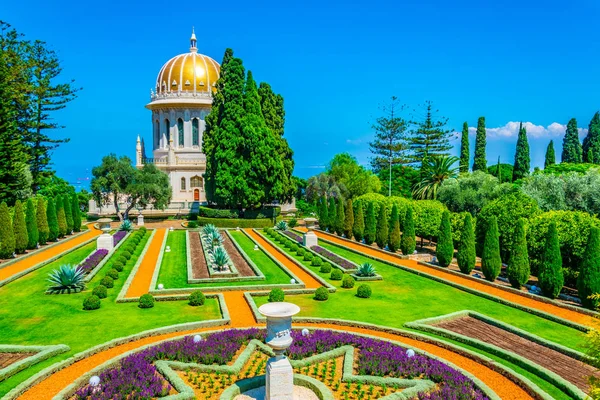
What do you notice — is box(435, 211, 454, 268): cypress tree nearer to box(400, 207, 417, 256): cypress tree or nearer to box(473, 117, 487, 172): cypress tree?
box(400, 207, 417, 256): cypress tree

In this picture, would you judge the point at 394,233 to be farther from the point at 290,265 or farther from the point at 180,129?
the point at 180,129

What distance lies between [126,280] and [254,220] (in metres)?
22.8

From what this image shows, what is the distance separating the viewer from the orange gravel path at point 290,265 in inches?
800

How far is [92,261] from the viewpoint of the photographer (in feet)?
76.5

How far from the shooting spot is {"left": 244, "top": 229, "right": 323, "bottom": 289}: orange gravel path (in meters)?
20.3

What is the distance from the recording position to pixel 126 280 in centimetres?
1988

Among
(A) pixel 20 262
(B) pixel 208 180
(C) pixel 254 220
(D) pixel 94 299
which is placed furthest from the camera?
(B) pixel 208 180

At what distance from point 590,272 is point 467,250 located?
19.6 ft

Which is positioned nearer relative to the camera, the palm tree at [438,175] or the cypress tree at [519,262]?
the cypress tree at [519,262]

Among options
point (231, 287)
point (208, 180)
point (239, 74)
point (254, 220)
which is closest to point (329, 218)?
point (254, 220)

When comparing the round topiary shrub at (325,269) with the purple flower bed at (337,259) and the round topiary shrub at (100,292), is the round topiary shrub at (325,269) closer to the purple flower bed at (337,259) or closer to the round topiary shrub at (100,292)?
the purple flower bed at (337,259)

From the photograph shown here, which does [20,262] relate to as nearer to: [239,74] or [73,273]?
[73,273]

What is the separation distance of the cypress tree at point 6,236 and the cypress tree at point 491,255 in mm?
25018

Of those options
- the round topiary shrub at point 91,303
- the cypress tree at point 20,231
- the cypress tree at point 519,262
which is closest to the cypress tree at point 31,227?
the cypress tree at point 20,231
